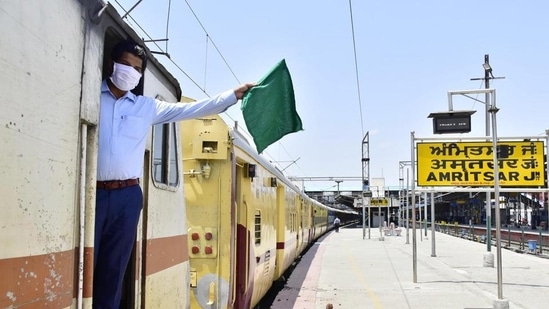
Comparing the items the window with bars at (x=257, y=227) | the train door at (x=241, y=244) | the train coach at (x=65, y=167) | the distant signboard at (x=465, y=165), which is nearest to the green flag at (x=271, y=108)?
the train coach at (x=65, y=167)

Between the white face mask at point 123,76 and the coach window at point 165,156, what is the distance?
672mm

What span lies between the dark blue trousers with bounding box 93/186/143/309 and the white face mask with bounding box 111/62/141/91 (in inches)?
21.3

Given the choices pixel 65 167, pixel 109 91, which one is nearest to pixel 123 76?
pixel 109 91

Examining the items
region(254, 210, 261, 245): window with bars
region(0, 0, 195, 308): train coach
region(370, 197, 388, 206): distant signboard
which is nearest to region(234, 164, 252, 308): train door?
region(254, 210, 261, 245): window with bars

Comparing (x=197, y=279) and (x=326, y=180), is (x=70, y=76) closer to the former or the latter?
(x=197, y=279)

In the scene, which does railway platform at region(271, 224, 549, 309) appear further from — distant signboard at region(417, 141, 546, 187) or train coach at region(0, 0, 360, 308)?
train coach at region(0, 0, 360, 308)

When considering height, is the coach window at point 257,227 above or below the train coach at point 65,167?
below

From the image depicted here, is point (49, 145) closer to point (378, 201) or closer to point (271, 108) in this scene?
point (271, 108)

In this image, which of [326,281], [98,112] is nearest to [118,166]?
[98,112]

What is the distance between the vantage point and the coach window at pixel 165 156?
3.67m

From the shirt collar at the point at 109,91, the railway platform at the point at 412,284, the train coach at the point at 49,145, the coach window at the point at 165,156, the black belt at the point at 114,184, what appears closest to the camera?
the train coach at the point at 49,145

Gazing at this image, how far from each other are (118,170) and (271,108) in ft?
3.67

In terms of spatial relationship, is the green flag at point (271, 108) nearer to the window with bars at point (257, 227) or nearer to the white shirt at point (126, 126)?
the white shirt at point (126, 126)

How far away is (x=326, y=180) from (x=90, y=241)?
62.8m
